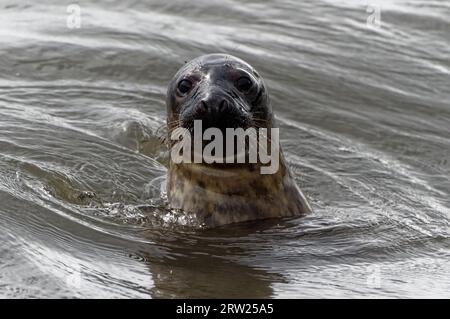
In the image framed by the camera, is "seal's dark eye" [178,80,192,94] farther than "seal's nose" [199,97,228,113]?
Yes

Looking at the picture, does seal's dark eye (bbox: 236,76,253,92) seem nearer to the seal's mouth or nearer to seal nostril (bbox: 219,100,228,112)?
the seal's mouth

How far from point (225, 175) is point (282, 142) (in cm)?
193

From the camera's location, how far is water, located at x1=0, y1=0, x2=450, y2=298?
508 cm

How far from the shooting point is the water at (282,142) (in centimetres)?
508

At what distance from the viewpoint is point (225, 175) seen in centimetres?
578

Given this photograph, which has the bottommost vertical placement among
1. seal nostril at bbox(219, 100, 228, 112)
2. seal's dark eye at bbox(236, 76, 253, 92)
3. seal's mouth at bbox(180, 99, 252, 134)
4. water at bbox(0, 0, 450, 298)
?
water at bbox(0, 0, 450, 298)

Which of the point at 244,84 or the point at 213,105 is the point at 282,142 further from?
the point at 213,105

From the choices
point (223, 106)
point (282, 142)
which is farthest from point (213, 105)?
point (282, 142)

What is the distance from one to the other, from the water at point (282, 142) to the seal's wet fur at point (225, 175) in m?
0.09

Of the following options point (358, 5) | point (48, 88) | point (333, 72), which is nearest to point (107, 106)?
point (48, 88)

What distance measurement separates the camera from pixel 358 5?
10.2 metres

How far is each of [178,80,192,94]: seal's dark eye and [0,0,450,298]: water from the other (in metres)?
0.68

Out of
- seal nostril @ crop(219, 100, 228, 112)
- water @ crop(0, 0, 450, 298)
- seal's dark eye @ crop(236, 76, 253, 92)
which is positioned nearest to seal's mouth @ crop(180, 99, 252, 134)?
seal nostril @ crop(219, 100, 228, 112)

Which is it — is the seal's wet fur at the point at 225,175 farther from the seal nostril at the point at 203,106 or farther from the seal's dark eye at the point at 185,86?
the seal nostril at the point at 203,106
